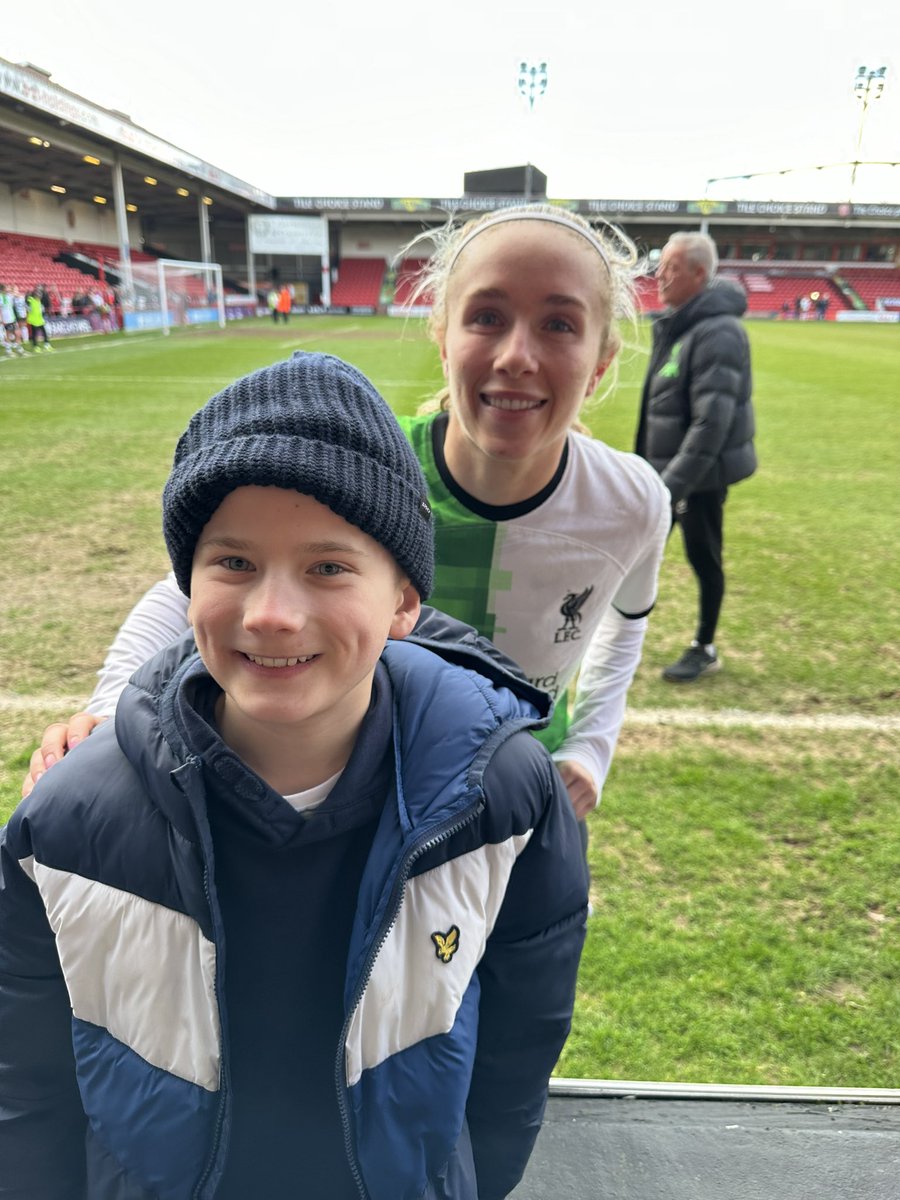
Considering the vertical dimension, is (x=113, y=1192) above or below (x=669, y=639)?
above

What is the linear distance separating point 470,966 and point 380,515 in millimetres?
620

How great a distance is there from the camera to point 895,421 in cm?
1204

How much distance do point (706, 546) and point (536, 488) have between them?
2947mm

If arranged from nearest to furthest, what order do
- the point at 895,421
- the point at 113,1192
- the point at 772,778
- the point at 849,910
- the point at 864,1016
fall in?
the point at 113,1192 < the point at 864,1016 < the point at 849,910 < the point at 772,778 < the point at 895,421

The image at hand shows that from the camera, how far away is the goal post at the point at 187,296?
93.5 ft

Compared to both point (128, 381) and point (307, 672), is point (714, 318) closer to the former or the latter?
point (307, 672)

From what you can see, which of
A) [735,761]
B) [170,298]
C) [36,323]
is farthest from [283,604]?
[170,298]

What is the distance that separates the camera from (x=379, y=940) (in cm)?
99

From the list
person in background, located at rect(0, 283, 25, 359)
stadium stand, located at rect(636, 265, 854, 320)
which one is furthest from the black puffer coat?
stadium stand, located at rect(636, 265, 854, 320)

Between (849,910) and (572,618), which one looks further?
(849,910)

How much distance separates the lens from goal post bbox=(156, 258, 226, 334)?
93.5 ft

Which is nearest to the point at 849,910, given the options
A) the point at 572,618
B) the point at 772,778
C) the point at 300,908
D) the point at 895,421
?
the point at 772,778

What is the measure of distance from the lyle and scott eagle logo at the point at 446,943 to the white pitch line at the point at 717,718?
9.34 feet

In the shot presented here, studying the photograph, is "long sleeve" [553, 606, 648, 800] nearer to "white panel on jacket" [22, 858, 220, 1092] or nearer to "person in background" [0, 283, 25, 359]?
"white panel on jacket" [22, 858, 220, 1092]
